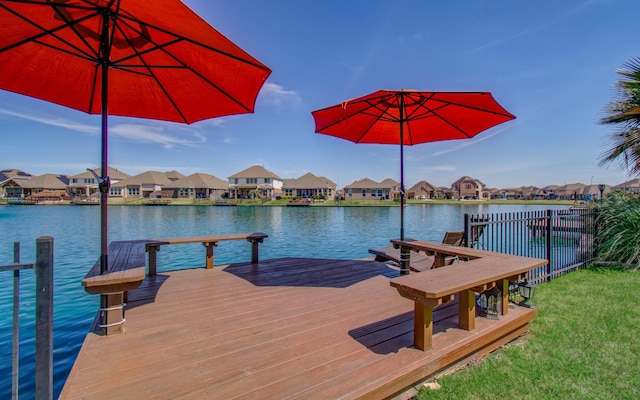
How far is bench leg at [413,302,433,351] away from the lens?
2.41 meters

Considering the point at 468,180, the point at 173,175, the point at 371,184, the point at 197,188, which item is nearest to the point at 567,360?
the point at 371,184

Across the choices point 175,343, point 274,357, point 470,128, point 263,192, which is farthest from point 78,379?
point 263,192

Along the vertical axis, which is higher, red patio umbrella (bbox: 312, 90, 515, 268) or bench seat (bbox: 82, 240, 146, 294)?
red patio umbrella (bbox: 312, 90, 515, 268)

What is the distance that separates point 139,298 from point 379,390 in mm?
3389

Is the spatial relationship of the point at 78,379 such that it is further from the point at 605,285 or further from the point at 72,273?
the point at 72,273

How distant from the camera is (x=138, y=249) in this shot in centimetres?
399

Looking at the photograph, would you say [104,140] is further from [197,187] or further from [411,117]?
[197,187]

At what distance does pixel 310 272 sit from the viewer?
17.1 feet

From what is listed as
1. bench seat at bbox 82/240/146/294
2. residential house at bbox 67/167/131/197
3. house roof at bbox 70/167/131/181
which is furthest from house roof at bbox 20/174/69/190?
bench seat at bbox 82/240/146/294

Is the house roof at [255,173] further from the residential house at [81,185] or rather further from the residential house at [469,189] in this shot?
the residential house at [469,189]

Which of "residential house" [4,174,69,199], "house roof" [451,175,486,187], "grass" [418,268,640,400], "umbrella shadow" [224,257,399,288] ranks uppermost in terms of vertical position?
"house roof" [451,175,486,187]

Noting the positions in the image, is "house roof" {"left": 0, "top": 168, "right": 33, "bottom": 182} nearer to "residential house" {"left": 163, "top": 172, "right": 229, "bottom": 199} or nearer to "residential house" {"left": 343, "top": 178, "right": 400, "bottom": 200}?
"residential house" {"left": 163, "top": 172, "right": 229, "bottom": 199}

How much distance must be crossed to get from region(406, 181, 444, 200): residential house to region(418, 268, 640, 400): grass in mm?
74487

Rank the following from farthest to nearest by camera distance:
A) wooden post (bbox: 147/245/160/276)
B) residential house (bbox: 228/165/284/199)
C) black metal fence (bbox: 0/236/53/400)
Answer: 1. residential house (bbox: 228/165/284/199)
2. wooden post (bbox: 147/245/160/276)
3. black metal fence (bbox: 0/236/53/400)
